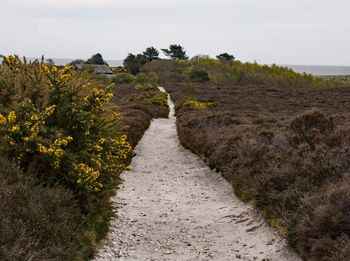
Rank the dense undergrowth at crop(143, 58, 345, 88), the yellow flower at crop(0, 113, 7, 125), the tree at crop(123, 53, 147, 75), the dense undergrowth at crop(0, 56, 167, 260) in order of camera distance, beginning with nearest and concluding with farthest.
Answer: the dense undergrowth at crop(0, 56, 167, 260)
the yellow flower at crop(0, 113, 7, 125)
the dense undergrowth at crop(143, 58, 345, 88)
the tree at crop(123, 53, 147, 75)

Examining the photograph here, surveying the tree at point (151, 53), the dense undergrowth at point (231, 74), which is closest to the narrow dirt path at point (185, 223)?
the dense undergrowth at point (231, 74)

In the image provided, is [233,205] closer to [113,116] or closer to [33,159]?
[113,116]

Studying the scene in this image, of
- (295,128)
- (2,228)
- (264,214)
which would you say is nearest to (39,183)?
(2,228)

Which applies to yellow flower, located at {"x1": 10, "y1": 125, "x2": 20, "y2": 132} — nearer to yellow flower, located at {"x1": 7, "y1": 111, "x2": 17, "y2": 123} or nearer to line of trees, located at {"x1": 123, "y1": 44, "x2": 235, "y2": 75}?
yellow flower, located at {"x1": 7, "y1": 111, "x2": 17, "y2": 123}

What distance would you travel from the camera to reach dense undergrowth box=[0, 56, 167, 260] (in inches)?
209

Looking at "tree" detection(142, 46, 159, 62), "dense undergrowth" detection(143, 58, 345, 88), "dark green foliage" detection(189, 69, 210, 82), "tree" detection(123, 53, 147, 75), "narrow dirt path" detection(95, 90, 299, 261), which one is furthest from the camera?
"tree" detection(142, 46, 159, 62)

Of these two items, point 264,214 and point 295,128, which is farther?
point 295,128

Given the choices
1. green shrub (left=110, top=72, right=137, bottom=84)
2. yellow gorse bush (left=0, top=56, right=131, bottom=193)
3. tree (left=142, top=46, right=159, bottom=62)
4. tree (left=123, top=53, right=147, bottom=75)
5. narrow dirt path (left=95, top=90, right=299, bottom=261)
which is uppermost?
tree (left=142, top=46, right=159, bottom=62)

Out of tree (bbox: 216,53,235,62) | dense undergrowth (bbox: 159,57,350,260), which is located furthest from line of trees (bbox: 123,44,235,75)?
dense undergrowth (bbox: 159,57,350,260)

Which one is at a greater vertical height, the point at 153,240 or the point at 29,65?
the point at 29,65

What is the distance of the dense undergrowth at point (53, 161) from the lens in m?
5.30

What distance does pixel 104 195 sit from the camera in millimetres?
8344

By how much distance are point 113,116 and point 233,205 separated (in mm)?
3455

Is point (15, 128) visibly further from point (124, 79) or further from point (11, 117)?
point (124, 79)
